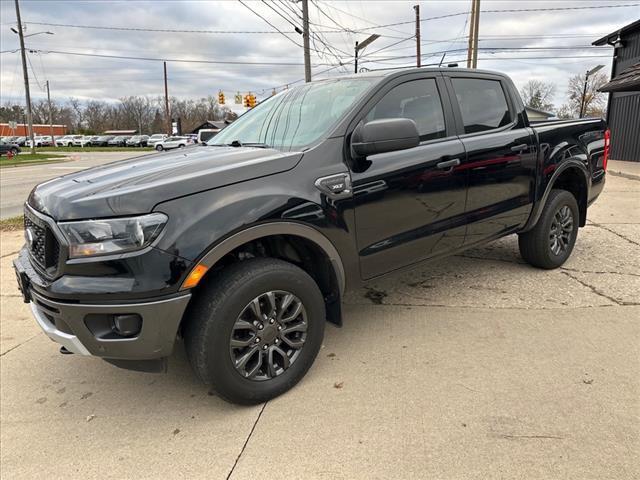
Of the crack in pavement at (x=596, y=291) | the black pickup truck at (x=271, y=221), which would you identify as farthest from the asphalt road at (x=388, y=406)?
the black pickup truck at (x=271, y=221)

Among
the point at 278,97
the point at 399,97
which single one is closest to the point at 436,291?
the point at 399,97

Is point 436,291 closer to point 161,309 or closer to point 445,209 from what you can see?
point 445,209

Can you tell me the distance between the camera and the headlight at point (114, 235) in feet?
7.24

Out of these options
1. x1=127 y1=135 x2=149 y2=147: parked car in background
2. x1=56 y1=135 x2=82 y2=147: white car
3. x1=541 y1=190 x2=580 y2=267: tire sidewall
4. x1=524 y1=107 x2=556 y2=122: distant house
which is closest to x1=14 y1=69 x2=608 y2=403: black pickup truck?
x1=541 y1=190 x2=580 y2=267: tire sidewall

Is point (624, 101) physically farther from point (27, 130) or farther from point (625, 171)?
point (27, 130)

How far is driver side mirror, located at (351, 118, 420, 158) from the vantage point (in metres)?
2.79

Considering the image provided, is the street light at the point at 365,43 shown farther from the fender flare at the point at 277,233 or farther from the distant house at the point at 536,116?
the fender flare at the point at 277,233

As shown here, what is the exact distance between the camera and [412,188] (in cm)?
320

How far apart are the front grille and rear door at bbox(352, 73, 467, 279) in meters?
1.65

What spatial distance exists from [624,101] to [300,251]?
19.0 metres

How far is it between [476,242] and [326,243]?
5.50 feet

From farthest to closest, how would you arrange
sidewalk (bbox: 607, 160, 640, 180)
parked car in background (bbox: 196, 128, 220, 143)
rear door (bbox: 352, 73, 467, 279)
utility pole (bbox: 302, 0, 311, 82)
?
1. utility pole (bbox: 302, 0, 311, 82)
2. sidewalk (bbox: 607, 160, 640, 180)
3. parked car in background (bbox: 196, 128, 220, 143)
4. rear door (bbox: 352, 73, 467, 279)

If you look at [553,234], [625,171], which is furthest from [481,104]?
[625,171]

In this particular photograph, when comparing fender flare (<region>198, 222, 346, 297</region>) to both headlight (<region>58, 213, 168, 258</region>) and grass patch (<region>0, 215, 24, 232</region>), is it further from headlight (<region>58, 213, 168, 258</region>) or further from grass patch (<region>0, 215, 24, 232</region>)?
grass patch (<region>0, 215, 24, 232</region>)
